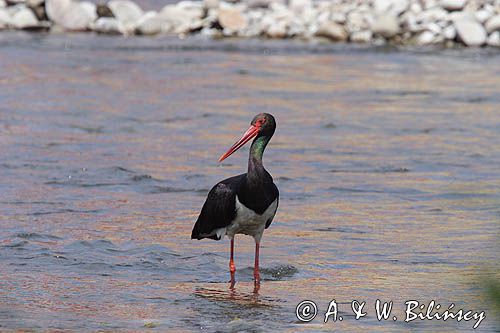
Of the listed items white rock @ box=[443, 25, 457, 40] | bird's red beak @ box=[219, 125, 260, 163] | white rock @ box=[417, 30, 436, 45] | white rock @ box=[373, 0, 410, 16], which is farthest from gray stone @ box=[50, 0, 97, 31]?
bird's red beak @ box=[219, 125, 260, 163]

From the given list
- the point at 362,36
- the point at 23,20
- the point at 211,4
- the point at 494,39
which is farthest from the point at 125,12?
the point at 494,39

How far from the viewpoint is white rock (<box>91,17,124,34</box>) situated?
102ft

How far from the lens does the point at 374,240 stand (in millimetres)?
8961

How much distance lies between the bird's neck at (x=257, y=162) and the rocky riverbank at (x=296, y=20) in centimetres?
2098

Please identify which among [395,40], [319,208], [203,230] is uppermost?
[203,230]

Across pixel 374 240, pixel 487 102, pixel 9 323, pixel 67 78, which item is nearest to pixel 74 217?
pixel 374 240

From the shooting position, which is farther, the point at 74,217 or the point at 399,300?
the point at 74,217

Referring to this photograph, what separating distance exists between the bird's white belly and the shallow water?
0.36 m

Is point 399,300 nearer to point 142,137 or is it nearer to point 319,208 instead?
point 319,208

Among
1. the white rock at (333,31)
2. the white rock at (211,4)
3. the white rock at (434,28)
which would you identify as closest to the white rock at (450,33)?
the white rock at (434,28)

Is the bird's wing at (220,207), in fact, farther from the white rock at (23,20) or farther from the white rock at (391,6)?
the white rock at (23,20)

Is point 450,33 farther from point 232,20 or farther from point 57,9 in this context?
point 57,9

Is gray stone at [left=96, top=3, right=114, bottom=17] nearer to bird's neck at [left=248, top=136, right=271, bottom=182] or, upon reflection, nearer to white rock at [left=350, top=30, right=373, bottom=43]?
white rock at [left=350, top=30, right=373, bottom=43]

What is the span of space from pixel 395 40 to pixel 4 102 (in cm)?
1393
